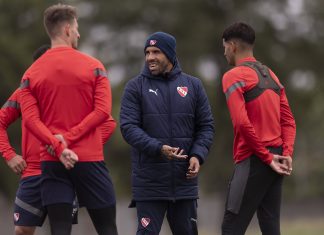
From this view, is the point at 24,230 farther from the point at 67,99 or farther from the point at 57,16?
the point at 57,16

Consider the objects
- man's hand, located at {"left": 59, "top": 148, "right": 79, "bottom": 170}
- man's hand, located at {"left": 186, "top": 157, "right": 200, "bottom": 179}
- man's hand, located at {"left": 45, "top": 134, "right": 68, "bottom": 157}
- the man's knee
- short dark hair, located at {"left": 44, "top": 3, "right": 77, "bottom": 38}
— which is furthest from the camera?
the man's knee

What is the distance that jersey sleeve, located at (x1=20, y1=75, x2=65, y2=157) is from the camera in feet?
27.1

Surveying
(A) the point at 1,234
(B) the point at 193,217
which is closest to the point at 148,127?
(B) the point at 193,217

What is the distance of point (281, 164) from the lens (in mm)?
9039

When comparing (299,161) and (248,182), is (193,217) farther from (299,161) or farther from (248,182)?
(299,161)

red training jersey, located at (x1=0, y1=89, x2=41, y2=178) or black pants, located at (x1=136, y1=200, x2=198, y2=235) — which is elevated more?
red training jersey, located at (x1=0, y1=89, x2=41, y2=178)

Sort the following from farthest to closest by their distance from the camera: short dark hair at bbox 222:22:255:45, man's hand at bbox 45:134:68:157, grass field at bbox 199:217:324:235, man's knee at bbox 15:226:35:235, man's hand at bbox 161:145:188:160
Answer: grass field at bbox 199:217:324:235 → man's knee at bbox 15:226:35:235 → short dark hair at bbox 222:22:255:45 → man's hand at bbox 161:145:188:160 → man's hand at bbox 45:134:68:157

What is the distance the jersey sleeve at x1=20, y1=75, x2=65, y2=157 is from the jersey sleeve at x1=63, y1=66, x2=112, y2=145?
0.12 meters

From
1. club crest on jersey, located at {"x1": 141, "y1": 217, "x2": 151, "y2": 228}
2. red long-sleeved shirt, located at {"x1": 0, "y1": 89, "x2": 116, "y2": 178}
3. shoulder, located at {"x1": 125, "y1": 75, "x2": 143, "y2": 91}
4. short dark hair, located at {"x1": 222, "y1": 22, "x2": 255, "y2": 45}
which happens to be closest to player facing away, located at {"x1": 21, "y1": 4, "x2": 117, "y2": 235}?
club crest on jersey, located at {"x1": 141, "y1": 217, "x2": 151, "y2": 228}

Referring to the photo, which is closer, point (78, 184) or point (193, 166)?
point (78, 184)

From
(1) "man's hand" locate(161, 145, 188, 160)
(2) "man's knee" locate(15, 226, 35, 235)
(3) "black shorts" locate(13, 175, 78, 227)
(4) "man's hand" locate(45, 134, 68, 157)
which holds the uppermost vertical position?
(1) "man's hand" locate(161, 145, 188, 160)

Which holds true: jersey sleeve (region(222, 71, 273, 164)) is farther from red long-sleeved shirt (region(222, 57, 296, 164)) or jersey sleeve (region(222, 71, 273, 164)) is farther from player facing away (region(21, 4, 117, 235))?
player facing away (region(21, 4, 117, 235))

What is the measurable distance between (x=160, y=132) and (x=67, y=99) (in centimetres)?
111

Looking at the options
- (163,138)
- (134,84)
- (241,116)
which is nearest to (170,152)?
(163,138)
